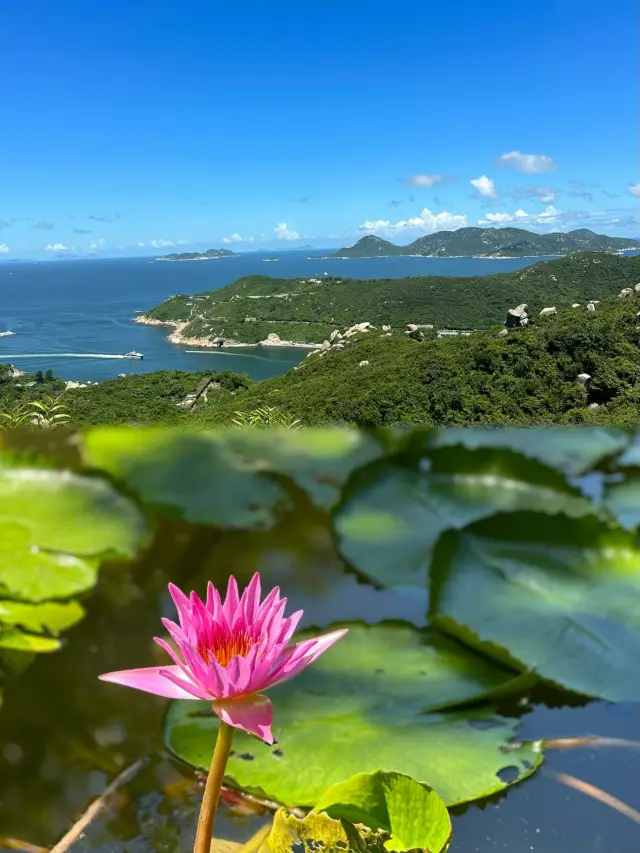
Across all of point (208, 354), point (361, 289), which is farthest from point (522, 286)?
point (208, 354)

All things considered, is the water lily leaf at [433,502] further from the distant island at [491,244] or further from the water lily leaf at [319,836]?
the distant island at [491,244]

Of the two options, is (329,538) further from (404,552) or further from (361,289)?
(361,289)

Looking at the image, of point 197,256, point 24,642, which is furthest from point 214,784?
point 197,256

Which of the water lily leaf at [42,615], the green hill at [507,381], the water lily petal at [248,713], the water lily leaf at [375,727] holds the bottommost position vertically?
the green hill at [507,381]

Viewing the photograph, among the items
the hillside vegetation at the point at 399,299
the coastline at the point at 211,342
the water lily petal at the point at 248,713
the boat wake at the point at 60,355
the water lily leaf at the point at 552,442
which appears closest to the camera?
the water lily petal at the point at 248,713

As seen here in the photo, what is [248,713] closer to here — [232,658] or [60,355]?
[232,658]

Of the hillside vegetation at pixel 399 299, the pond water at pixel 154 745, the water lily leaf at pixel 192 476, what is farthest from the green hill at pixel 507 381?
the hillside vegetation at pixel 399 299
